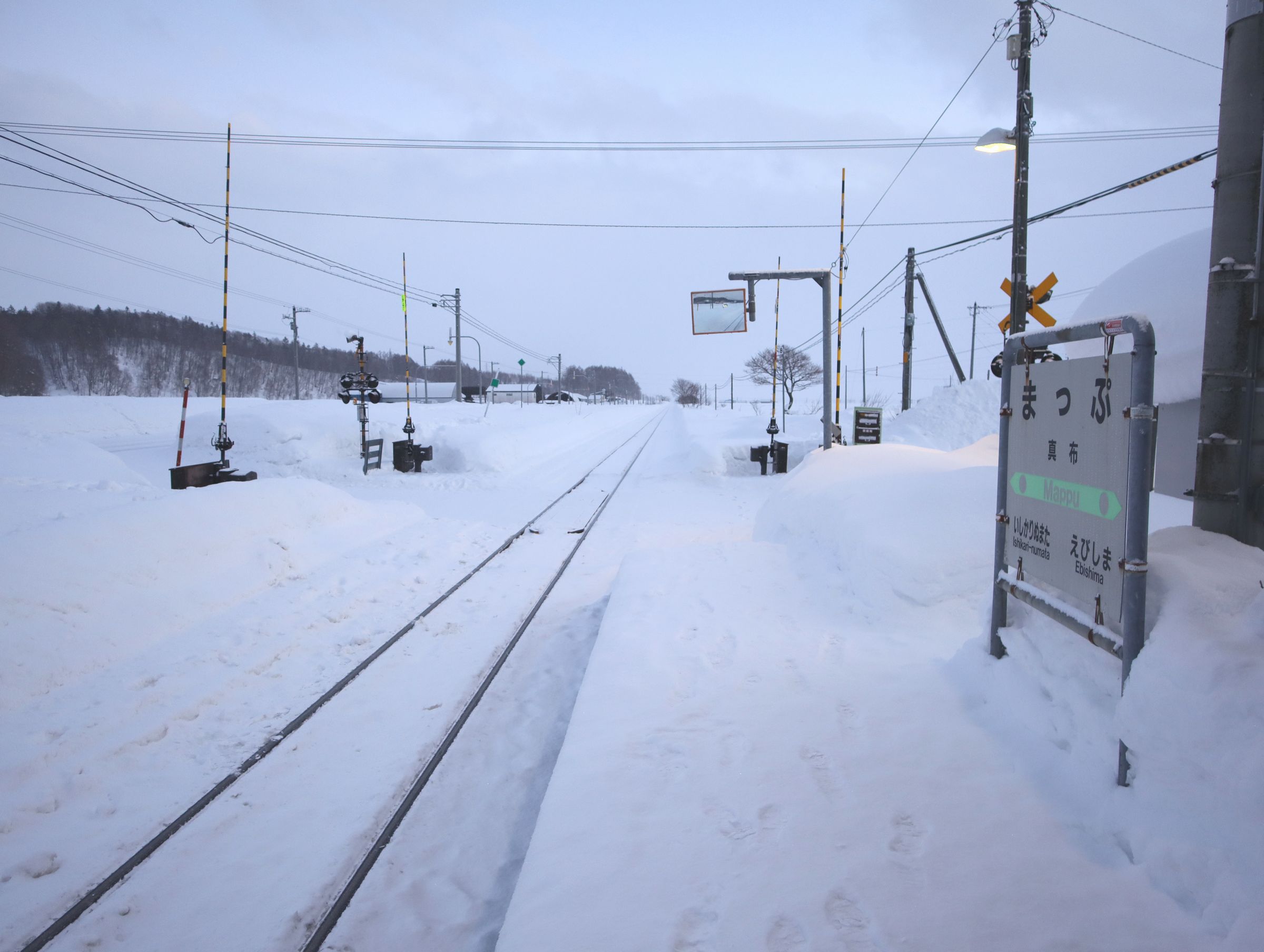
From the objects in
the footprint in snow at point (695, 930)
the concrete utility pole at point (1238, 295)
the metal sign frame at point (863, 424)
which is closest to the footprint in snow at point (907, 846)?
the footprint in snow at point (695, 930)

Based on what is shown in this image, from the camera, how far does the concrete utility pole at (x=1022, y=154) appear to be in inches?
436

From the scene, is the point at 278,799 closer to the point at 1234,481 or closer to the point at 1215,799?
the point at 1215,799

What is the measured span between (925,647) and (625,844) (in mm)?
3034

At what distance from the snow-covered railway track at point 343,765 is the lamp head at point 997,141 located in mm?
11355

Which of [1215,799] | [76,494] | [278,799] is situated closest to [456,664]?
[278,799]

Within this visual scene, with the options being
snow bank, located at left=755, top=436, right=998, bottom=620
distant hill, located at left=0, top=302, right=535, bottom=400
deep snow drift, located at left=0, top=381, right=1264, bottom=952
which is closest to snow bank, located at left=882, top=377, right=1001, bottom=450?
snow bank, located at left=755, top=436, right=998, bottom=620

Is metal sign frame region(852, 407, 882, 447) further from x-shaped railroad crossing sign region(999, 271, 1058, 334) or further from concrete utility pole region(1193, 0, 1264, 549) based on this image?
concrete utility pole region(1193, 0, 1264, 549)

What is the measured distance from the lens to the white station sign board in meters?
2.89

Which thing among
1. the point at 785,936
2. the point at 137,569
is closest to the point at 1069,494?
the point at 785,936

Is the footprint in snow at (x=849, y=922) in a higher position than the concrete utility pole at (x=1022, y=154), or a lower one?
lower

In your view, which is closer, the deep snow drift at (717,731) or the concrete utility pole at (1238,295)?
the deep snow drift at (717,731)

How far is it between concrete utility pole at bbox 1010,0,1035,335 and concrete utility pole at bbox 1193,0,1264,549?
9114 mm

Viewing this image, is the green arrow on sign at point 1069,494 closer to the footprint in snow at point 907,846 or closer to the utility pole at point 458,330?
the footprint in snow at point 907,846

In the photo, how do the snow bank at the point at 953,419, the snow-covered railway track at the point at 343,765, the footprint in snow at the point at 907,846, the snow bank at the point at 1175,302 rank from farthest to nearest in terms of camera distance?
the snow bank at the point at 953,419
the snow bank at the point at 1175,302
the snow-covered railway track at the point at 343,765
the footprint in snow at the point at 907,846
